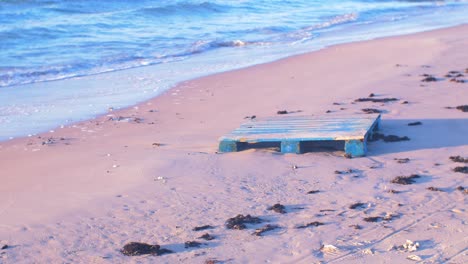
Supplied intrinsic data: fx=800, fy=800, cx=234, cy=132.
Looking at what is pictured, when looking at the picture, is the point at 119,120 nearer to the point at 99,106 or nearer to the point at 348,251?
the point at 99,106

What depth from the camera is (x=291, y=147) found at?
7.12 metres

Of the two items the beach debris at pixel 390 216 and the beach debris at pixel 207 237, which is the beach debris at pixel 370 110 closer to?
the beach debris at pixel 390 216

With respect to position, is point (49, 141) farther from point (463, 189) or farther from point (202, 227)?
point (463, 189)

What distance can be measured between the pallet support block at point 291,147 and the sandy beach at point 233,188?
0.21 ft

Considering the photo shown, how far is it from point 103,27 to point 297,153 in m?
15.1

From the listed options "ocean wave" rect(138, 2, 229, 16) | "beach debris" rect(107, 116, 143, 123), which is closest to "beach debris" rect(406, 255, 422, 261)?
"beach debris" rect(107, 116, 143, 123)

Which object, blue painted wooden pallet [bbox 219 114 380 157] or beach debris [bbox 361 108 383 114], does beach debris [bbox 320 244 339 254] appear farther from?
beach debris [bbox 361 108 383 114]

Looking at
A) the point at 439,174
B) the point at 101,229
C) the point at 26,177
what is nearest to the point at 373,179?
the point at 439,174

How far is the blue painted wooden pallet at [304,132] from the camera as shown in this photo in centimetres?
704

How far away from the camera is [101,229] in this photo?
5.46 meters

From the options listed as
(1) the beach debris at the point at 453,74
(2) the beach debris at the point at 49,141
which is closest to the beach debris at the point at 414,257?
(2) the beach debris at the point at 49,141

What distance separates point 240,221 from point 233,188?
85cm

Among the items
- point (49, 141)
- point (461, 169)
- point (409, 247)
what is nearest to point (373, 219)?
point (409, 247)

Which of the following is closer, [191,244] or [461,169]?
[191,244]
